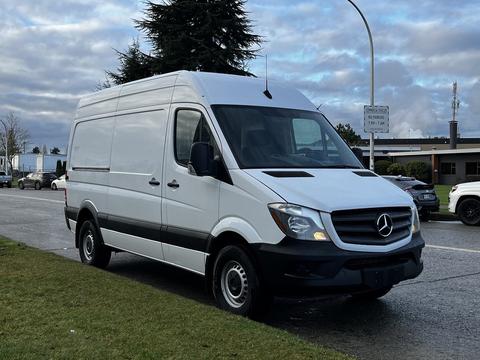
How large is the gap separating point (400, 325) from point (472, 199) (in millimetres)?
11101

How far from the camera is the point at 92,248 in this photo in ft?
28.6

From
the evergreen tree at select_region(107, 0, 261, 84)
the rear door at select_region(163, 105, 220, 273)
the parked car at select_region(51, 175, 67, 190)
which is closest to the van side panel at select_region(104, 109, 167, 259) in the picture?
the rear door at select_region(163, 105, 220, 273)

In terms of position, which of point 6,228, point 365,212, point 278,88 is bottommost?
point 6,228

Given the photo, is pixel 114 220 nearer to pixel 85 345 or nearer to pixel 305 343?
pixel 85 345

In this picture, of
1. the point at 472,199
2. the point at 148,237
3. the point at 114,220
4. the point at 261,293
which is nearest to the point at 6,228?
the point at 114,220

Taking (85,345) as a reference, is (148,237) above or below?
above

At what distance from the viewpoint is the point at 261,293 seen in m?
5.42

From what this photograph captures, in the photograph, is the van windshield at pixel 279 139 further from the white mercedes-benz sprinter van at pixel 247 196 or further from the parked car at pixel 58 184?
the parked car at pixel 58 184

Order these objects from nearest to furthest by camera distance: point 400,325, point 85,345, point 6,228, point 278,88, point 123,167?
point 85,345 → point 400,325 → point 278,88 → point 123,167 → point 6,228

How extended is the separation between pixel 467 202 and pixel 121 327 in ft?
43.1

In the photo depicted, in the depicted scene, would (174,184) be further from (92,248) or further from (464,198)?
(464,198)

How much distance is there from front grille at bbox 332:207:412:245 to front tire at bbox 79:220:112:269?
4.38 meters

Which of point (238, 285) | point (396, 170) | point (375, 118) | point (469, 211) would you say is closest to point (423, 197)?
point (469, 211)

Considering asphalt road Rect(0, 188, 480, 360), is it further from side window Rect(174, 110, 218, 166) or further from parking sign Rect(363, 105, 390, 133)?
parking sign Rect(363, 105, 390, 133)
